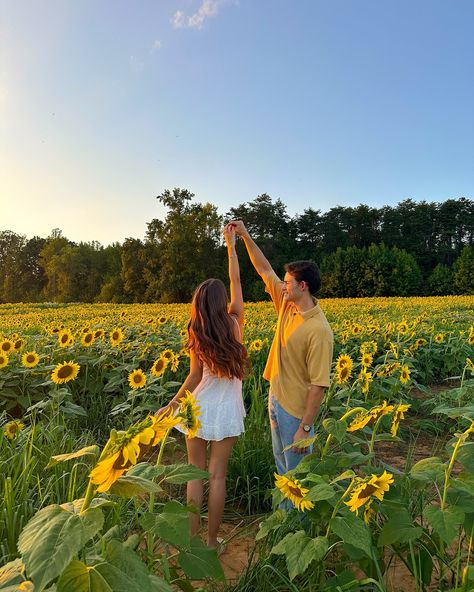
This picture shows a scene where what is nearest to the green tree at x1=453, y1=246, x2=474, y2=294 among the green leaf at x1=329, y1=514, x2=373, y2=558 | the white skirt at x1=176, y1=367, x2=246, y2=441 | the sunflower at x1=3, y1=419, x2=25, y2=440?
the white skirt at x1=176, y1=367, x2=246, y2=441

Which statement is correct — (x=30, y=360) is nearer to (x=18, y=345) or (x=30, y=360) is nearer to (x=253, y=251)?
(x=18, y=345)

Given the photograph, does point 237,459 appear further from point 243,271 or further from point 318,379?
point 243,271

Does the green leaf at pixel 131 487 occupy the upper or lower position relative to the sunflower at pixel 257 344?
upper

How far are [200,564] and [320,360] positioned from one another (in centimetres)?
142

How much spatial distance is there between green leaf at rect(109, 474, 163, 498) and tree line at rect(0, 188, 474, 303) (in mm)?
42935

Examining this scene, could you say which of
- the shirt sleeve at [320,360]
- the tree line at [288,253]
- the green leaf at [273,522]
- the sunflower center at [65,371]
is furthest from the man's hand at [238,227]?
the tree line at [288,253]

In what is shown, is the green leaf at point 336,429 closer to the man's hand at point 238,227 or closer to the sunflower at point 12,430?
the man's hand at point 238,227

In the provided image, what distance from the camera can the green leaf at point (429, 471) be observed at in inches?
65.1

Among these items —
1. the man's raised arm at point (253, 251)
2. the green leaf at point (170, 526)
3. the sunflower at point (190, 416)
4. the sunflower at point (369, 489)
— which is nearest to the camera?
the green leaf at point (170, 526)

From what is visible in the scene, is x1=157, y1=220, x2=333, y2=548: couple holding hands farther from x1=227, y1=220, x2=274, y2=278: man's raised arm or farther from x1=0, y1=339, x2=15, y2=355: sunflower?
x1=0, y1=339, x2=15, y2=355: sunflower

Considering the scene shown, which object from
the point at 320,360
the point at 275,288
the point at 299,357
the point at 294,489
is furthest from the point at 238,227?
the point at 294,489

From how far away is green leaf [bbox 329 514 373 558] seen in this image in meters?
1.48

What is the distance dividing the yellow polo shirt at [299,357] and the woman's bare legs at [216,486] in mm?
430

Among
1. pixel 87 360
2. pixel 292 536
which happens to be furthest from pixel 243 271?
pixel 292 536
